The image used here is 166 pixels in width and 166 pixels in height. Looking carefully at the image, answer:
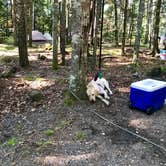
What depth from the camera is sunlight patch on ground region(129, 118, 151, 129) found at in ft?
17.2

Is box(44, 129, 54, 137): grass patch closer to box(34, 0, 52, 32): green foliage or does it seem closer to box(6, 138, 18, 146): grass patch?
box(6, 138, 18, 146): grass patch

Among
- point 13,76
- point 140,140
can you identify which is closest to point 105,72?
point 13,76

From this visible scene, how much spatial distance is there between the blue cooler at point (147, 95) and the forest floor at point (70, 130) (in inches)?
7.1

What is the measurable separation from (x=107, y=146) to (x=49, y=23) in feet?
84.7

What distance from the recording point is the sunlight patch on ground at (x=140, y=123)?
17.2 feet

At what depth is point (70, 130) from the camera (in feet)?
16.5

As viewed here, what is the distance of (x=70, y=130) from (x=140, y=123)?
150 cm

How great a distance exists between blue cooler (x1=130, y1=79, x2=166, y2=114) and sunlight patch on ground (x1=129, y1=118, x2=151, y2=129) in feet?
1.20

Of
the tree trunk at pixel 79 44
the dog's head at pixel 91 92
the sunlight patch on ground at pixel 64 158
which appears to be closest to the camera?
the sunlight patch on ground at pixel 64 158

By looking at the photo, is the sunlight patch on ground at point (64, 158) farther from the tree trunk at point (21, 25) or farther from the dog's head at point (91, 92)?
the tree trunk at point (21, 25)

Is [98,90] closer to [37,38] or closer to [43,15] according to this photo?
[37,38]

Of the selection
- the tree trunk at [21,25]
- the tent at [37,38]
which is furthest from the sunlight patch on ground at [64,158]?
the tent at [37,38]

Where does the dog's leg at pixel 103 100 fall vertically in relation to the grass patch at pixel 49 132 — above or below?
above

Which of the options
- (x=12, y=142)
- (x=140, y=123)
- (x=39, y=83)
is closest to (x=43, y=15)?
(x=39, y=83)
